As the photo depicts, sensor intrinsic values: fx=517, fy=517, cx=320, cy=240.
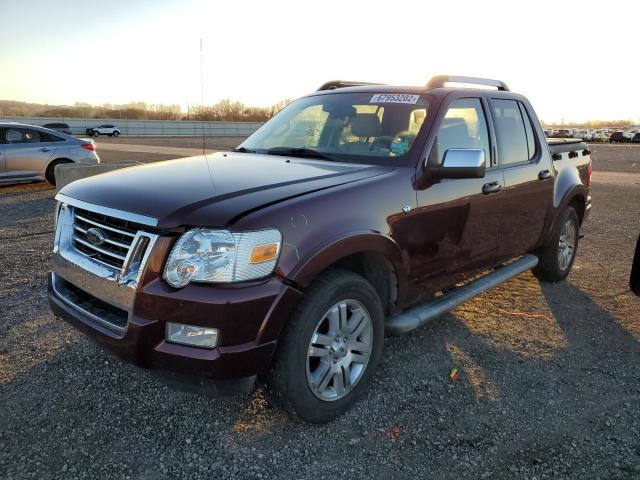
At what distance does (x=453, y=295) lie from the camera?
3.87m

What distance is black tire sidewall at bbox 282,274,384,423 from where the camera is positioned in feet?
8.67

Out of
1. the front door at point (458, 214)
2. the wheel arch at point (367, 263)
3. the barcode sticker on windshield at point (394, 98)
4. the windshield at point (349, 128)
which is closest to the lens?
the wheel arch at point (367, 263)

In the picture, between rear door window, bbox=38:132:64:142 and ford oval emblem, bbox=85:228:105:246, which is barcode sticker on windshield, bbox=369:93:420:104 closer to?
ford oval emblem, bbox=85:228:105:246

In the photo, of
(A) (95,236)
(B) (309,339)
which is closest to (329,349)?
(B) (309,339)

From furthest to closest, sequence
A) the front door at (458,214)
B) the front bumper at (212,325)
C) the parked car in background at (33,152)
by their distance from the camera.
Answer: the parked car in background at (33,152) < the front door at (458,214) < the front bumper at (212,325)

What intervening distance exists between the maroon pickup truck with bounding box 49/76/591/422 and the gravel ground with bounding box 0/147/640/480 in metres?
0.32

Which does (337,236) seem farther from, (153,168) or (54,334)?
(54,334)

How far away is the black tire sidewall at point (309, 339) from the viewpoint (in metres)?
2.64

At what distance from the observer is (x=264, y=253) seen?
2498 millimetres

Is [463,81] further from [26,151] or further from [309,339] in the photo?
[26,151]

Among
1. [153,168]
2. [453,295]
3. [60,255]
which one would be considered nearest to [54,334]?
[60,255]

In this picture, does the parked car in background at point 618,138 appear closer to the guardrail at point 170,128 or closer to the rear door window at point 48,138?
the guardrail at point 170,128

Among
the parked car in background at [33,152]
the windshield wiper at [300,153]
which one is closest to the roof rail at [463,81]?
the windshield wiper at [300,153]

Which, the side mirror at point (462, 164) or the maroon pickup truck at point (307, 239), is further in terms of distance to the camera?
the side mirror at point (462, 164)
